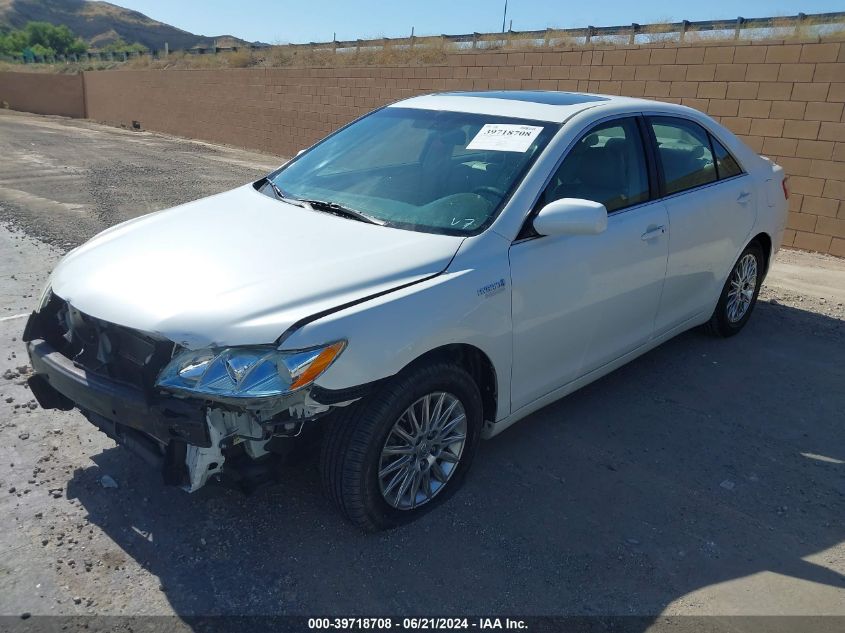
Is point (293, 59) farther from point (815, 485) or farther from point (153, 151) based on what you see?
point (815, 485)

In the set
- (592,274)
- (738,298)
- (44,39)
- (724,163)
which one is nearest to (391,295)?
(592,274)

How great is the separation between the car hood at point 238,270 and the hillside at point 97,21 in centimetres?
11963

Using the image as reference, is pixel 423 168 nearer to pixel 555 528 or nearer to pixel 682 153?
pixel 682 153

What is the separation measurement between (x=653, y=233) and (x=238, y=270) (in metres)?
2.41

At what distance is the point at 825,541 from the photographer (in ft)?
10.2

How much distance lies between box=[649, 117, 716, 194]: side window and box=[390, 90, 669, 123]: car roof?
0.18 meters

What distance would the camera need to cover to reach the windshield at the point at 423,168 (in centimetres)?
335

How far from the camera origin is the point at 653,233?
156 inches

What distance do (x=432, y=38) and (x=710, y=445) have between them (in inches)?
685

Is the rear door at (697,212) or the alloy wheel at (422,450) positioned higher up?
the rear door at (697,212)

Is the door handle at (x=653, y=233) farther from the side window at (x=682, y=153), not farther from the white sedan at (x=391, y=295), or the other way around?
the side window at (x=682, y=153)

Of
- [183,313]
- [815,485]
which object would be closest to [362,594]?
[183,313]

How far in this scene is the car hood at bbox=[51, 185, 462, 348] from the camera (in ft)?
8.50

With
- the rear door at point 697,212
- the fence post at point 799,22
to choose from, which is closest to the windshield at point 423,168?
the rear door at point 697,212
